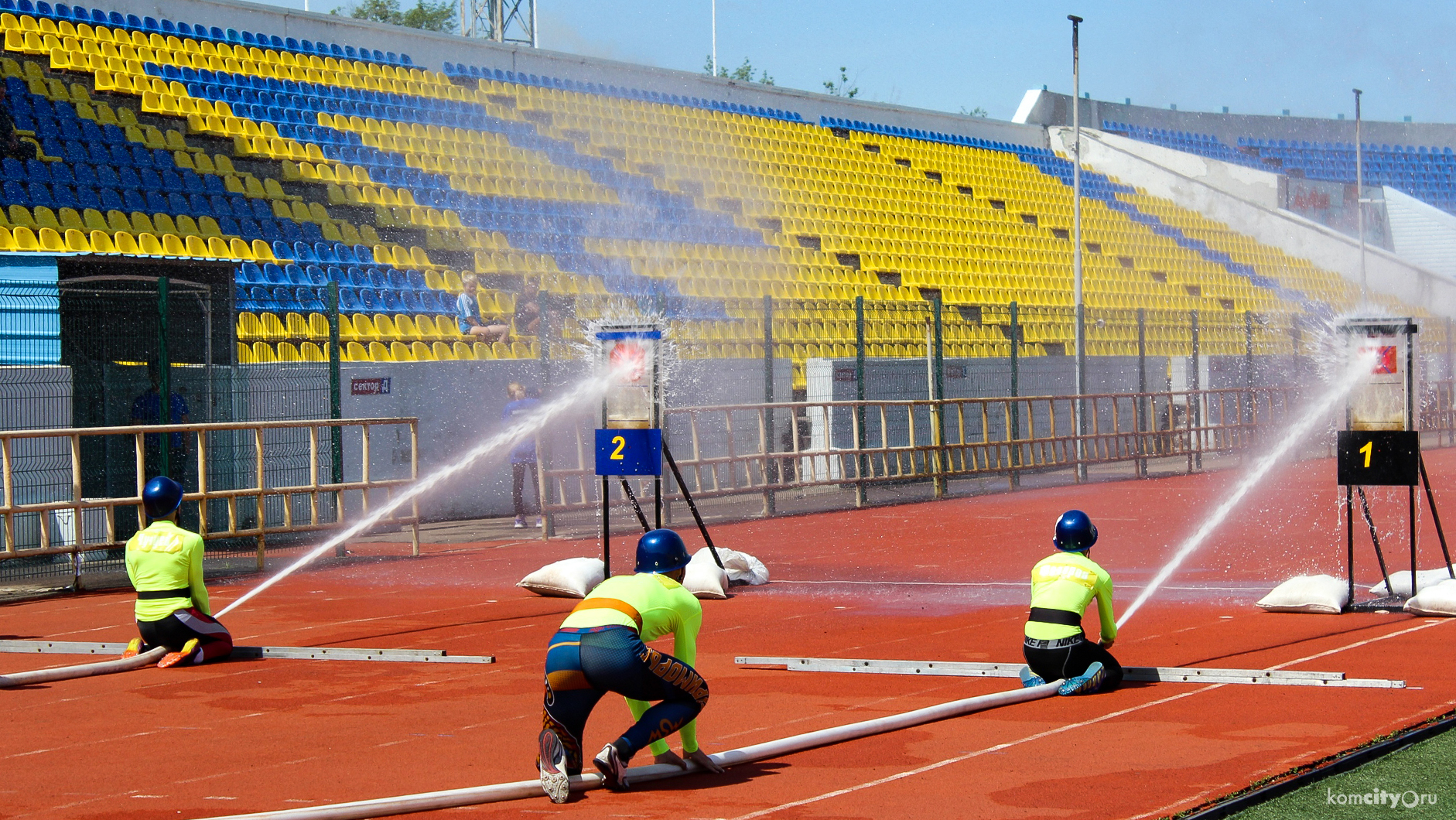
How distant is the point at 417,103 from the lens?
3066cm

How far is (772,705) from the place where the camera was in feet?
28.5

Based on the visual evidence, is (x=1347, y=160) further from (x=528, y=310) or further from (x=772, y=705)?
(x=772, y=705)

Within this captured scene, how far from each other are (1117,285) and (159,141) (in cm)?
2679

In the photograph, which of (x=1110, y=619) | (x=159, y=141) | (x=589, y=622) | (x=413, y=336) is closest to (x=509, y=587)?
(x=1110, y=619)

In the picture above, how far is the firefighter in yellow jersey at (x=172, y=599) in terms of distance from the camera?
10.4 metres

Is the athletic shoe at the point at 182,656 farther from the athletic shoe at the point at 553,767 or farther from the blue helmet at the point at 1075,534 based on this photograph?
the blue helmet at the point at 1075,534

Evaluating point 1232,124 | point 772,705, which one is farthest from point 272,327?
point 1232,124

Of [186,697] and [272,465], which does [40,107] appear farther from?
[186,697]

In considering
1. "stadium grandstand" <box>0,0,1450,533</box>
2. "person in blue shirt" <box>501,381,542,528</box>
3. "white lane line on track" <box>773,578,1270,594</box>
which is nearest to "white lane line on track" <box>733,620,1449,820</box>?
"white lane line on track" <box>773,578,1270,594</box>

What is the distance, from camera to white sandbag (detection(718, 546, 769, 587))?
13.9 m

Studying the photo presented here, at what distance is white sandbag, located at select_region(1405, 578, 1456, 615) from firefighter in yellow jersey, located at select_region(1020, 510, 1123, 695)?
12.1 feet

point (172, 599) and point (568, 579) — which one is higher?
point (172, 599)

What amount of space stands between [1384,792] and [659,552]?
325 cm

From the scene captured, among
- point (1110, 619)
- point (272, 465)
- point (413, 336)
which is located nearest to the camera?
point (1110, 619)
